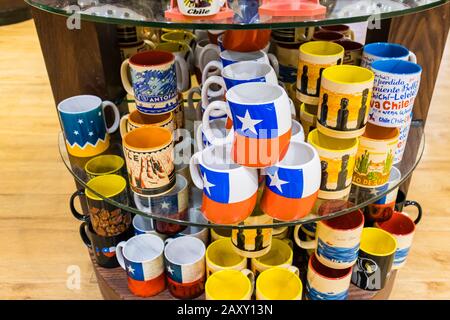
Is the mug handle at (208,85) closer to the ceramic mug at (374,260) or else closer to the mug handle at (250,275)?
the mug handle at (250,275)

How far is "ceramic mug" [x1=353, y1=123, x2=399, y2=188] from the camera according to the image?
3.44 ft

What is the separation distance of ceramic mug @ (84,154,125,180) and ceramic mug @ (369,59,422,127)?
0.63 m

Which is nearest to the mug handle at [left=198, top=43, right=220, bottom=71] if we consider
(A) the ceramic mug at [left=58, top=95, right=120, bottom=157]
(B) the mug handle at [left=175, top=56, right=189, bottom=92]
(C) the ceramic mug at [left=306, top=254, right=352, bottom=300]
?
(B) the mug handle at [left=175, top=56, right=189, bottom=92]

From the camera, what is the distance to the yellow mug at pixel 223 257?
1.21 m

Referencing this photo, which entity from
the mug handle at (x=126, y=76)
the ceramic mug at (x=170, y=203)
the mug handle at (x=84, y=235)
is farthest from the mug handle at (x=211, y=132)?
the mug handle at (x=84, y=235)

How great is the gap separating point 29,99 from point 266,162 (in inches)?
81.8

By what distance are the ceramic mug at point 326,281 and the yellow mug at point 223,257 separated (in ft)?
0.57

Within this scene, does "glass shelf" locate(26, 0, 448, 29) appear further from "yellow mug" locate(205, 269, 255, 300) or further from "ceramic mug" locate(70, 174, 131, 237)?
"yellow mug" locate(205, 269, 255, 300)

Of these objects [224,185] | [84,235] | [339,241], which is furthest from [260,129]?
[84,235]

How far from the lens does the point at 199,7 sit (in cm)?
81

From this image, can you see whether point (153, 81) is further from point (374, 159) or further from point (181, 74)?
point (374, 159)

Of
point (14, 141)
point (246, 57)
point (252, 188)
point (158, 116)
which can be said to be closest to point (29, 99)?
point (14, 141)
